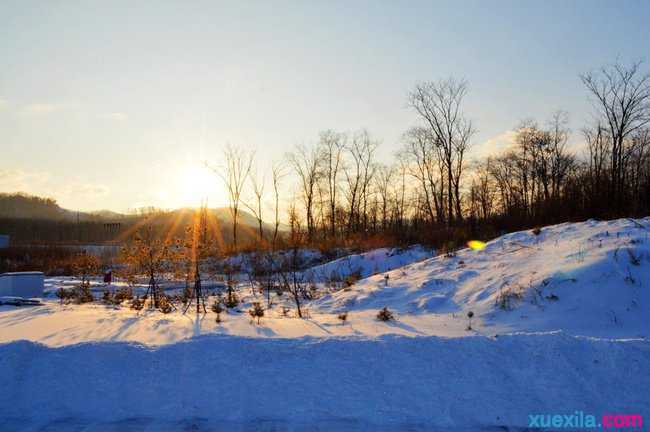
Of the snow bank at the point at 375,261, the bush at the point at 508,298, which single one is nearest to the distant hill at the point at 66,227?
the snow bank at the point at 375,261

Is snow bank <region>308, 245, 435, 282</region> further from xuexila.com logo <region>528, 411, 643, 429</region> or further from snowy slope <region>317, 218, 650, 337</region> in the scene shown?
xuexila.com logo <region>528, 411, 643, 429</region>

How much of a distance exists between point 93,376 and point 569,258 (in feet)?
24.9

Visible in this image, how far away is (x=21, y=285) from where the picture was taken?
39.2 feet

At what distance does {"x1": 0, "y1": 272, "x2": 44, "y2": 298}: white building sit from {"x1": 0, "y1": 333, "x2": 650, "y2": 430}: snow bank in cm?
910

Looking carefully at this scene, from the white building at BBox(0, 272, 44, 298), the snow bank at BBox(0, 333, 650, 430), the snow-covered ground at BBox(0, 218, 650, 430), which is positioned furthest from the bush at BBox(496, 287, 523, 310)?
the white building at BBox(0, 272, 44, 298)

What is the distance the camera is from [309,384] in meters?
3.93

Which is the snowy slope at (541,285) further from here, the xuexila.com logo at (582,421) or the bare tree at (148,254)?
the bare tree at (148,254)

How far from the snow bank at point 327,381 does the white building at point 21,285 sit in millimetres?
9105

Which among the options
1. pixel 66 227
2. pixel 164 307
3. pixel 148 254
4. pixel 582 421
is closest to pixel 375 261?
pixel 148 254

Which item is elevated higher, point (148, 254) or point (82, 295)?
point (148, 254)

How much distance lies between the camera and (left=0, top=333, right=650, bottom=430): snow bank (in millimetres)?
3615

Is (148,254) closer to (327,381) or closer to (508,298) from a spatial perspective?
(327,381)

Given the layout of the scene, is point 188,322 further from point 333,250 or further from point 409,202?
point 409,202

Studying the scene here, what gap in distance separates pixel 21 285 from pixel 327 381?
37.6ft
